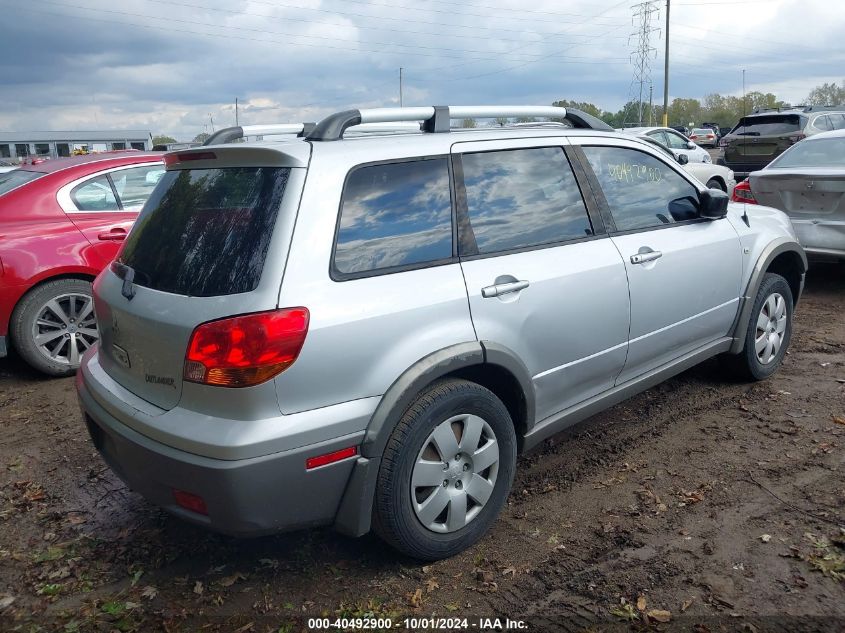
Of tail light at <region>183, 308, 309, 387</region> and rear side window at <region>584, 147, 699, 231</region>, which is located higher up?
rear side window at <region>584, 147, 699, 231</region>

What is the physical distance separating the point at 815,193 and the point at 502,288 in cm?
547

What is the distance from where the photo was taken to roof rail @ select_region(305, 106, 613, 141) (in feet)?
9.61

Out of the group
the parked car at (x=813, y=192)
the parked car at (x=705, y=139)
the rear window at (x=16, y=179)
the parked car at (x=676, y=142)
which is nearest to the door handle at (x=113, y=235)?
the rear window at (x=16, y=179)

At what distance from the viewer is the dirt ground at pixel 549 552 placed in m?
2.72

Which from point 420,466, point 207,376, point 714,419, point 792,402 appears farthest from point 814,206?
point 207,376

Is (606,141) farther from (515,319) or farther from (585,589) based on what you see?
(585,589)

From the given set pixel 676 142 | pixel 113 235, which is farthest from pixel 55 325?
pixel 676 142

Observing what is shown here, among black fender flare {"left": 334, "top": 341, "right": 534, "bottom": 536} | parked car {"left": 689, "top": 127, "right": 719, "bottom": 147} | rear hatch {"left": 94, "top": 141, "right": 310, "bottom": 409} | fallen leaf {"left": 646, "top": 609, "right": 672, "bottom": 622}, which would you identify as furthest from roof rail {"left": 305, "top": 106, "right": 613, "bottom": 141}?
parked car {"left": 689, "top": 127, "right": 719, "bottom": 147}

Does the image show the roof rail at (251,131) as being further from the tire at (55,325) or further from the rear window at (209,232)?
the tire at (55,325)

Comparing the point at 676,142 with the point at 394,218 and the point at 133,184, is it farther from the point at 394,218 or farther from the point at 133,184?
the point at 394,218

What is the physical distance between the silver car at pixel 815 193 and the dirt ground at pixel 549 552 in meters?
3.31

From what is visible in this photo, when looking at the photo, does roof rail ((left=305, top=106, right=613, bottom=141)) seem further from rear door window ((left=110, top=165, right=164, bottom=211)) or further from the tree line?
the tree line

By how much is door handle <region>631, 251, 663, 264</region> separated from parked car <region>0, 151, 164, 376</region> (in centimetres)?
402

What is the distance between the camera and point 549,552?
3.08 meters
